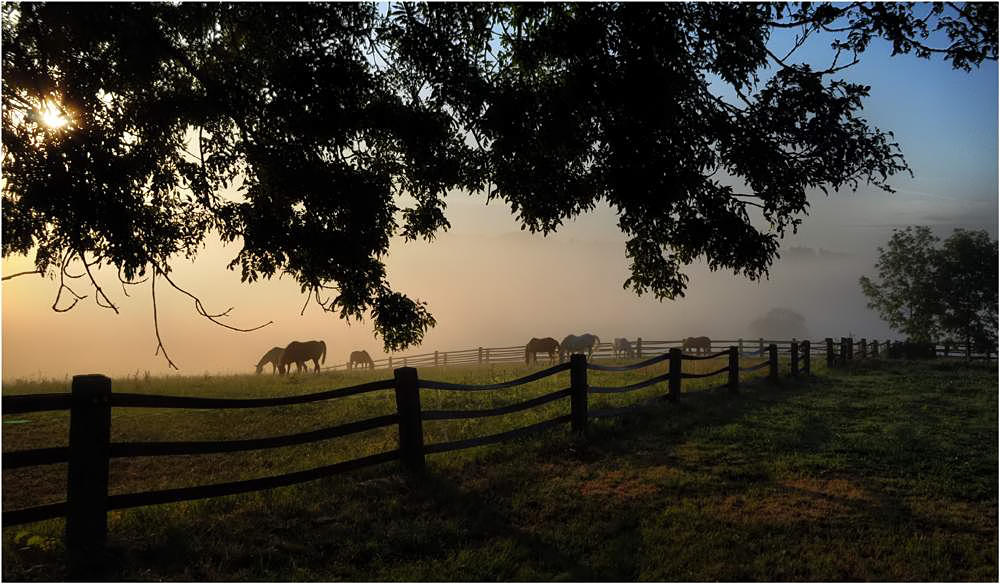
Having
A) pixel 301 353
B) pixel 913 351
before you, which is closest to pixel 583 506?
pixel 301 353

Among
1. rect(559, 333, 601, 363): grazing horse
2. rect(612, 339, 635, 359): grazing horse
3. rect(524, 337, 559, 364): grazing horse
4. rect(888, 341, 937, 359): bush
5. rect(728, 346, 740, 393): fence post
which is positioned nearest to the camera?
rect(728, 346, 740, 393): fence post

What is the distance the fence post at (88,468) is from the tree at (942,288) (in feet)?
179

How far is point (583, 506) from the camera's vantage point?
6.90 m

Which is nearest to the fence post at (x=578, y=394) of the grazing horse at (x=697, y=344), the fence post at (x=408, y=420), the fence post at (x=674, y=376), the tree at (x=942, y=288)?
the fence post at (x=408, y=420)

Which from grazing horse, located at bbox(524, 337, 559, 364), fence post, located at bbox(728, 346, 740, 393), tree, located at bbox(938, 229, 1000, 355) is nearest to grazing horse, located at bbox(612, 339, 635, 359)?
grazing horse, located at bbox(524, 337, 559, 364)

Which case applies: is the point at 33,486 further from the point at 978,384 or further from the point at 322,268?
the point at 978,384

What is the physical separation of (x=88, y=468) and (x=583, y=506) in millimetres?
4817

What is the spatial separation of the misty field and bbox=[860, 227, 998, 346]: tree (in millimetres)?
40715

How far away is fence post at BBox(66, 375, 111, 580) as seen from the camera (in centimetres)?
531

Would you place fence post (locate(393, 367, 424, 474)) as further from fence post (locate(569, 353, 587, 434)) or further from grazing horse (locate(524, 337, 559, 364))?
grazing horse (locate(524, 337, 559, 364))

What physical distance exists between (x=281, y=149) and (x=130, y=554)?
5835 millimetres

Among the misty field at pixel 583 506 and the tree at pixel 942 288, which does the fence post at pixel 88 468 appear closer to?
the misty field at pixel 583 506

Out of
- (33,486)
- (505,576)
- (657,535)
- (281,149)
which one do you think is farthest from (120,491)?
(657,535)

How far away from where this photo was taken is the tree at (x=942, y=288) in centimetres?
4553
